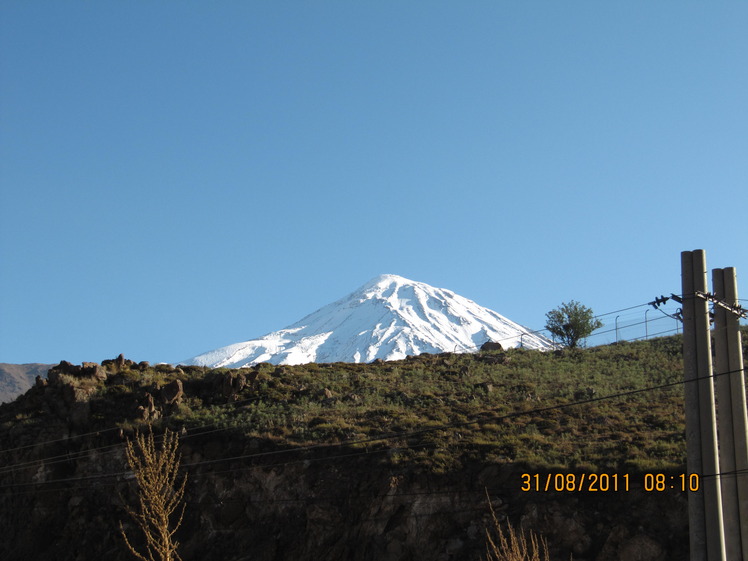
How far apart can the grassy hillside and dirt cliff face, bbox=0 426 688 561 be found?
1.11 metres

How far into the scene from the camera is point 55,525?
28.0 m

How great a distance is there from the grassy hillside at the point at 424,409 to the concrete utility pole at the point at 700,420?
28.7 ft

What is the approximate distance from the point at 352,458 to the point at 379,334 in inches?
5390

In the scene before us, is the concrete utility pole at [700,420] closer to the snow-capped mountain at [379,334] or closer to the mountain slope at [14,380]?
the snow-capped mountain at [379,334]

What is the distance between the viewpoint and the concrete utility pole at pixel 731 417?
1209cm

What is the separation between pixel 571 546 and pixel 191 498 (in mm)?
13132

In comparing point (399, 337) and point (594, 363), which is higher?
point (399, 337)

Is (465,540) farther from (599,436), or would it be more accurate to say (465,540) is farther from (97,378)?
(97,378)

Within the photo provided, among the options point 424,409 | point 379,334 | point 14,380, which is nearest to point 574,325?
point 424,409

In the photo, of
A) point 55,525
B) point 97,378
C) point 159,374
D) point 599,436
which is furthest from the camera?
point 159,374

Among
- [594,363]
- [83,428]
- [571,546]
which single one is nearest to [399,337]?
[594,363]

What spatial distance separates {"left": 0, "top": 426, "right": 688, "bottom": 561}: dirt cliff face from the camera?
2047 centimetres

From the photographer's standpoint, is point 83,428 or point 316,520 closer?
point 316,520
